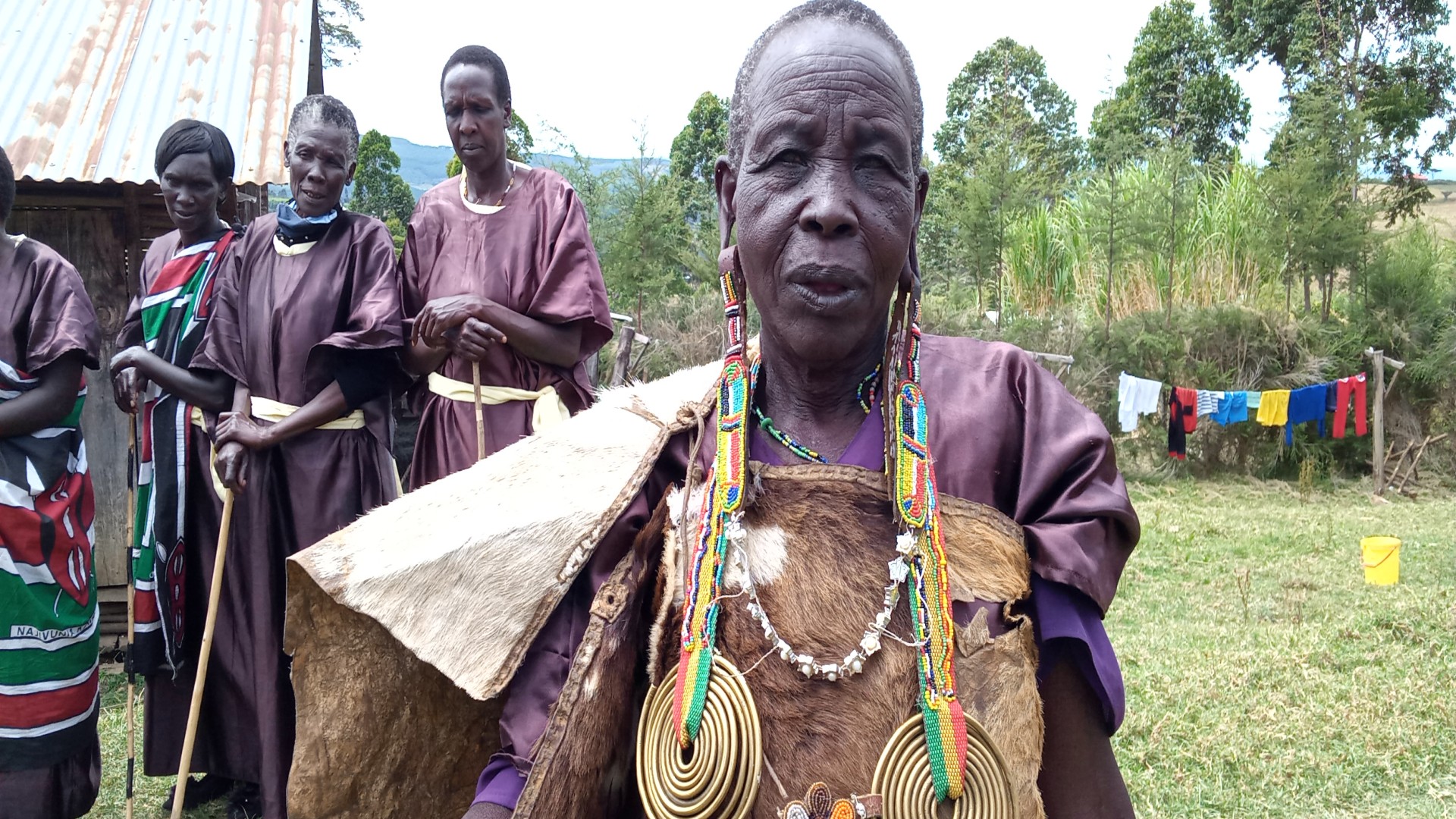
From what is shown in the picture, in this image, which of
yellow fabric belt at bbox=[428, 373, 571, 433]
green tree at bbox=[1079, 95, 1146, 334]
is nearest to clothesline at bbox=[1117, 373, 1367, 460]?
green tree at bbox=[1079, 95, 1146, 334]

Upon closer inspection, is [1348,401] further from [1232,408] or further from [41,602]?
[41,602]

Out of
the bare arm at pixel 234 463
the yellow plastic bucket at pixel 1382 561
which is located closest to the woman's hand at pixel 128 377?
the bare arm at pixel 234 463

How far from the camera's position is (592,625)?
1489 mm

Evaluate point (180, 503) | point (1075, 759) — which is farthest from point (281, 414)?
point (1075, 759)

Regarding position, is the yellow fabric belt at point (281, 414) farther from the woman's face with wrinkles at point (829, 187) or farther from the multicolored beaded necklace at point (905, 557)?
the woman's face with wrinkles at point (829, 187)

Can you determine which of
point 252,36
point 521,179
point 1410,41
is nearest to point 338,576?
point 521,179

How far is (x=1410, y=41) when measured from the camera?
19.1m

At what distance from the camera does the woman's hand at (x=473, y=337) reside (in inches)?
134

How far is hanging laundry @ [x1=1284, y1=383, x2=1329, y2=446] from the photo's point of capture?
39.3ft

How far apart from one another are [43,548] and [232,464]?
0.70m

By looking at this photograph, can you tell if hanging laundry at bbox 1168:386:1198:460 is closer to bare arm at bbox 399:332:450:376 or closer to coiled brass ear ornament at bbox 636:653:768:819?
bare arm at bbox 399:332:450:376

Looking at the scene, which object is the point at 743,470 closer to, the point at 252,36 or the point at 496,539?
the point at 496,539

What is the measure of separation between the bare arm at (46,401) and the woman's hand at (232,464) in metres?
0.54

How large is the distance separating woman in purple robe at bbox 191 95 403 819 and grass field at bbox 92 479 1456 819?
81cm
